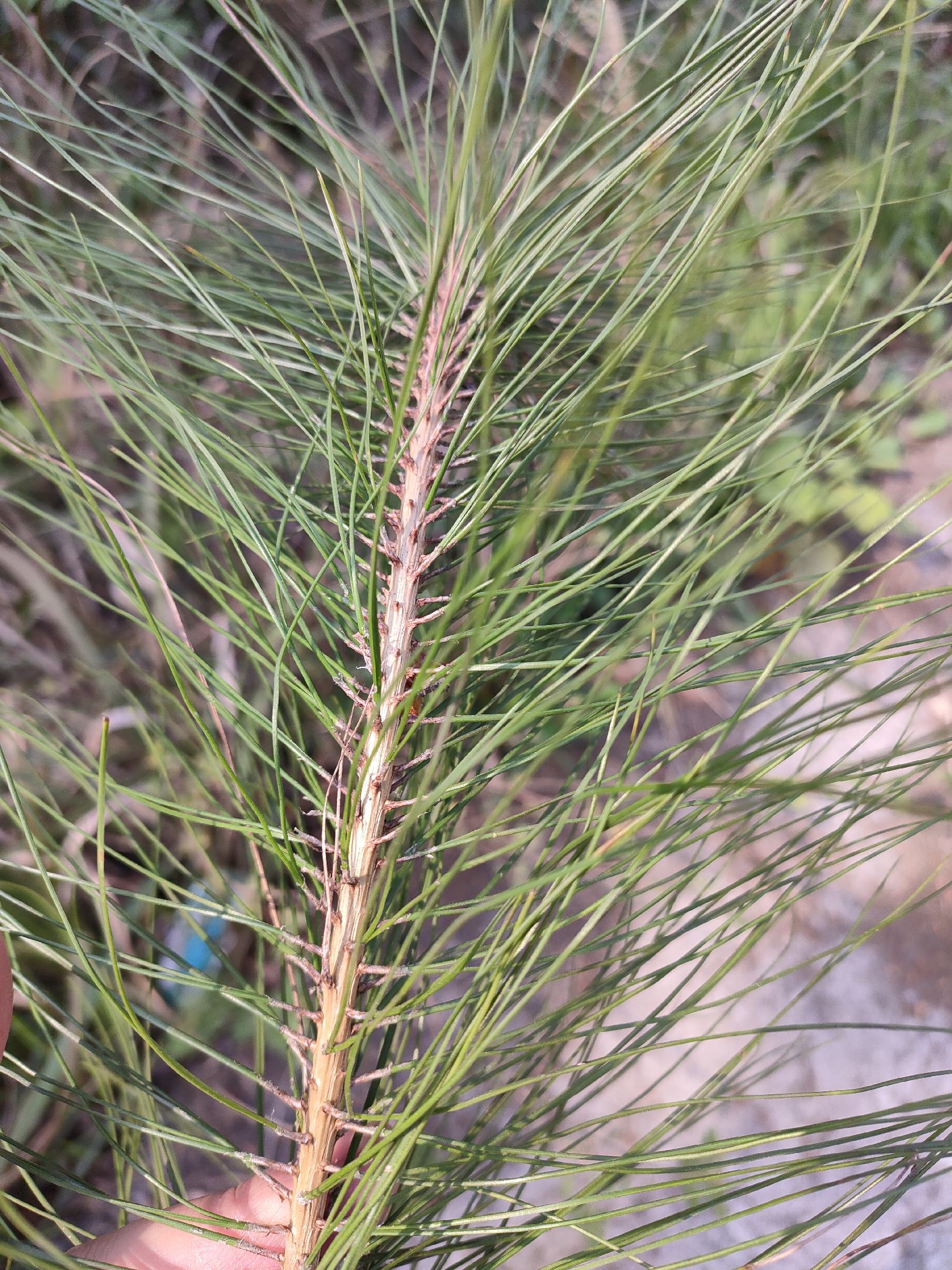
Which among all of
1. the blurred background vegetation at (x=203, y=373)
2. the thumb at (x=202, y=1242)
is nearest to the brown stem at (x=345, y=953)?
the thumb at (x=202, y=1242)

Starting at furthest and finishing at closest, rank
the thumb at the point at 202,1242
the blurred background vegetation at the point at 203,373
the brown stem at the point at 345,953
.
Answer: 1. the blurred background vegetation at the point at 203,373
2. the thumb at the point at 202,1242
3. the brown stem at the point at 345,953

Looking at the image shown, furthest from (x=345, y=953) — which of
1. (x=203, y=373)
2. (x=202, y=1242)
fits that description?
(x=203, y=373)

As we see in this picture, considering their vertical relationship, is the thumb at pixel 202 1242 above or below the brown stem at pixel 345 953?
below

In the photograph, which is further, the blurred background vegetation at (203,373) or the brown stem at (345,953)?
the blurred background vegetation at (203,373)

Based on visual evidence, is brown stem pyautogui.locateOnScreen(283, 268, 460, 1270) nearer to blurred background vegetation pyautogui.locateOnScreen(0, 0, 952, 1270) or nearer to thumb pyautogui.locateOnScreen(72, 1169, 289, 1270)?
thumb pyautogui.locateOnScreen(72, 1169, 289, 1270)

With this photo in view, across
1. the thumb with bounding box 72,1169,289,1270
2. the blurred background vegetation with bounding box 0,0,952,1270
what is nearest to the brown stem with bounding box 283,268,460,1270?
the thumb with bounding box 72,1169,289,1270

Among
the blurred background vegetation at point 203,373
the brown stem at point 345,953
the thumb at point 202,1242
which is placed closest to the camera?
the brown stem at point 345,953

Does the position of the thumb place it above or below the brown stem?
below

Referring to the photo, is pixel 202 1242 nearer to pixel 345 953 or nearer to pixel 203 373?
pixel 345 953

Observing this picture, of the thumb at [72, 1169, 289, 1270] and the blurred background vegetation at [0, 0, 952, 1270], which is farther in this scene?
the blurred background vegetation at [0, 0, 952, 1270]

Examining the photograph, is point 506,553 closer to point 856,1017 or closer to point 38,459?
point 38,459

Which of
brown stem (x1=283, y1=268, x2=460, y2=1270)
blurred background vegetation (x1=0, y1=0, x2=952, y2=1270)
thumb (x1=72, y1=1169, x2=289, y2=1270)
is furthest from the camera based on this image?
blurred background vegetation (x1=0, y1=0, x2=952, y2=1270)

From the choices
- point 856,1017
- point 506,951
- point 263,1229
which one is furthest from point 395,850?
point 856,1017

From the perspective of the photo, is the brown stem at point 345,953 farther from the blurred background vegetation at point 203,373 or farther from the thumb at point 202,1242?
the blurred background vegetation at point 203,373
